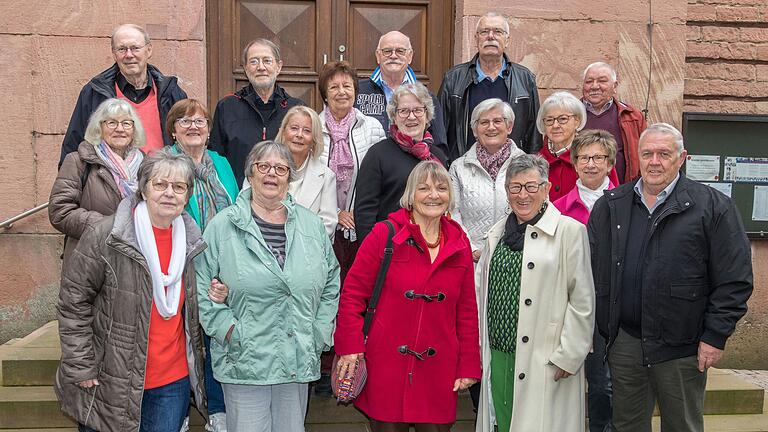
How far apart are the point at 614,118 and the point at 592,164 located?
1023 mm

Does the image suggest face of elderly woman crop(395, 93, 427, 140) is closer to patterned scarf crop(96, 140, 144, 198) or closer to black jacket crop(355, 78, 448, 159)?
black jacket crop(355, 78, 448, 159)

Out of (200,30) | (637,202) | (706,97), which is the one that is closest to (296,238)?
(637,202)

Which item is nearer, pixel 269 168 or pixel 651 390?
pixel 269 168

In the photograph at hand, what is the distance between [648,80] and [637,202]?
334 cm

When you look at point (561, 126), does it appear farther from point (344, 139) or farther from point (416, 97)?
point (344, 139)

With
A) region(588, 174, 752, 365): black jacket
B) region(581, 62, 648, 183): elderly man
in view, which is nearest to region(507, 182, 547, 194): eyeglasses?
region(588, 174, 752, 365): black jacket

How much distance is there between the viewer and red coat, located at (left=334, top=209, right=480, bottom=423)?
147 inches

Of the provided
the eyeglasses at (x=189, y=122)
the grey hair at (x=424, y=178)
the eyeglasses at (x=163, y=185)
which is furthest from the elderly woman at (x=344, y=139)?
the eyeglasses at (x=163, y=185)

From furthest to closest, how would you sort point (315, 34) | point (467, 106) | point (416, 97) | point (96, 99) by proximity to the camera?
point (315, 34) < point (467, 106) < point (96, 99) < point (416, 97)

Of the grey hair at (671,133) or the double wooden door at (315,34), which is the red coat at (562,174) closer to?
the grey hair at (671,133)

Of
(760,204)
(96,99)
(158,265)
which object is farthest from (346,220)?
(760,204)

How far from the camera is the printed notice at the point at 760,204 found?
718cm

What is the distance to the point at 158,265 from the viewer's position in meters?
3.51

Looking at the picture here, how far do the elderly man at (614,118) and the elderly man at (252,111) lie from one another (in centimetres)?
204
